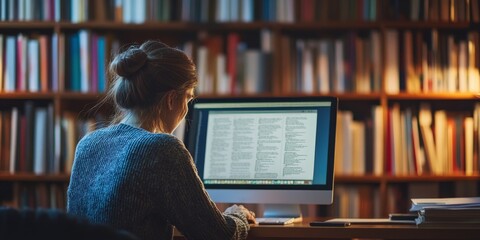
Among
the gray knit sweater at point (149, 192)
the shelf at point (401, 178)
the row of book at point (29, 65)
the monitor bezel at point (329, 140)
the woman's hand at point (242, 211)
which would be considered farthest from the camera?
the row of book at point (29, 65)

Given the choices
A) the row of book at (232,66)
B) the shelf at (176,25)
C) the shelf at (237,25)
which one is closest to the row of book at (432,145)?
the shelf at (237,25)

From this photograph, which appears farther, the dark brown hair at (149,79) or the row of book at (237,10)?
the row of book at (237,10)

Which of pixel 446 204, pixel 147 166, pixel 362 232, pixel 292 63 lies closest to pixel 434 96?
pixel 292 63

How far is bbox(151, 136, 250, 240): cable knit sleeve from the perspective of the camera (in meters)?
1.96

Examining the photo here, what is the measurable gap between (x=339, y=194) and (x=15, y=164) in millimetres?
1460

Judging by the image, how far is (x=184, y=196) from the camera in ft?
6.46

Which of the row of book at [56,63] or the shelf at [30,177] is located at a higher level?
the row of book at [56,63]

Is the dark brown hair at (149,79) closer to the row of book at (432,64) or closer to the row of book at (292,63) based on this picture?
the row of book at (292,63)

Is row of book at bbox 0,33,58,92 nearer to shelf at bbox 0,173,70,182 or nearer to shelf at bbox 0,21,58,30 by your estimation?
shelf at bbox 0,21,58,30

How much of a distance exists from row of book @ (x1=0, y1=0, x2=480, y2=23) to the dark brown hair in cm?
168

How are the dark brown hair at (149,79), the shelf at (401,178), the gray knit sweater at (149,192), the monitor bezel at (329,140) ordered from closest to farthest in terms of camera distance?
the gray knit sweater at (149,192) < the dark brown hair at (149,79) < the monitor bezel at (329,140) < the shelf at (401,178)

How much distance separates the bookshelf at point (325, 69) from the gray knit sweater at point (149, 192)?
5.76 feet

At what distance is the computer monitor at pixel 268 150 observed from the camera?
2.50 meters

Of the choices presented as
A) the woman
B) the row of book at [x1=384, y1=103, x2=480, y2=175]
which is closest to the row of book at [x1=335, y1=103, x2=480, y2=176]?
the row of book at [x1=384, y1=103, x2=480, y2=175]
